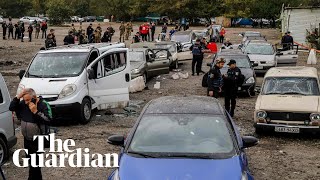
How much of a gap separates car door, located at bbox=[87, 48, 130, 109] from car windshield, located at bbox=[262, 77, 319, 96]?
159 inches

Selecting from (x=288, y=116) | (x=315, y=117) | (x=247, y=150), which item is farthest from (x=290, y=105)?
(x=247, y=150)

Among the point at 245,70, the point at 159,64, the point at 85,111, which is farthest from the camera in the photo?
the point at 159,64

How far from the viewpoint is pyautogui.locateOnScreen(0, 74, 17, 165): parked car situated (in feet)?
→ 28.2

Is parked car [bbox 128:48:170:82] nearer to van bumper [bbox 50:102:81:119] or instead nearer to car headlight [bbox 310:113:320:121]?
van bumper [bbox 50:102:81:119]

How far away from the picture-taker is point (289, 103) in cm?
1080

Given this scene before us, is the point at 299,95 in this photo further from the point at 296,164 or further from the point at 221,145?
the point at 221,145

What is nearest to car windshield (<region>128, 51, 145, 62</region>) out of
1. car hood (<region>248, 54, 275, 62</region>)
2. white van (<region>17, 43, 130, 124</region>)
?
white van (<region>17, 43, 130, 124</region>)

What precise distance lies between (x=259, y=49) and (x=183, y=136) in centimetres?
1709

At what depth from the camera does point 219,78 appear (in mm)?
12859

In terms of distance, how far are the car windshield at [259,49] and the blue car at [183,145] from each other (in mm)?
15602

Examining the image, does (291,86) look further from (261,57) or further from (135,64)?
(261,57)

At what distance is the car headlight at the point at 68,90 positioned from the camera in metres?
11.6

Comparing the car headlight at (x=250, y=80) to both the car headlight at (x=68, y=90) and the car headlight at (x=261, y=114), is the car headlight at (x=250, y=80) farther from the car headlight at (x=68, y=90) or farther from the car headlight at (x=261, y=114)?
the car headlight at (x=68, y=90)

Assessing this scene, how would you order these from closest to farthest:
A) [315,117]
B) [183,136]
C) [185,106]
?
[183,136] → [185,106] → [315,117]
